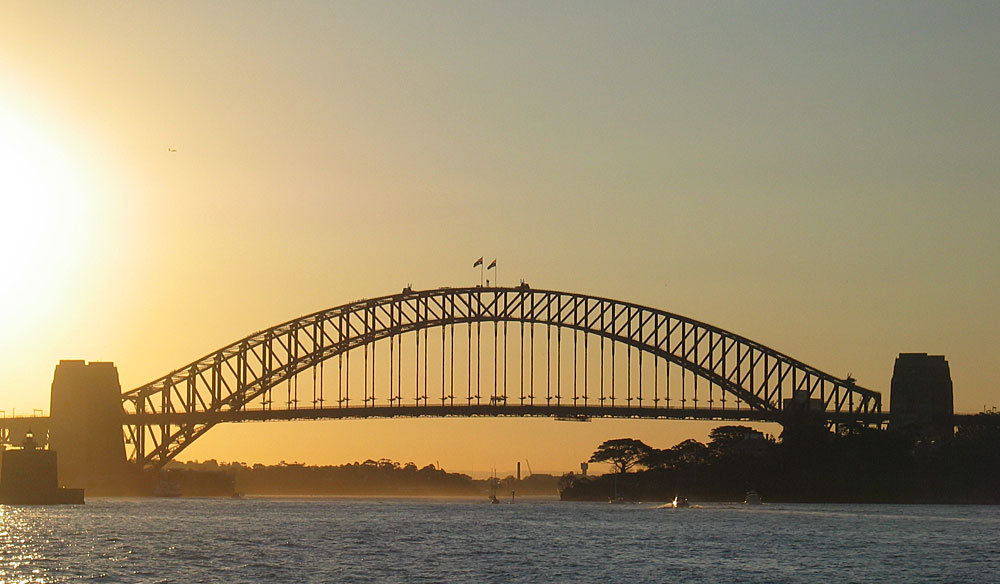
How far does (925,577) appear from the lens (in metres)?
70.4

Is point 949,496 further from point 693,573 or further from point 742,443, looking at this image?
point 693,573

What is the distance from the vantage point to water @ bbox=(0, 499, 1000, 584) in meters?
71.0

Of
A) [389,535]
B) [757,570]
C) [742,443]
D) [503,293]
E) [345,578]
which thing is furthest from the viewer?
[742,443]

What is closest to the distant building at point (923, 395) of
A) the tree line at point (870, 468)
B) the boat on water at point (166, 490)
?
the tree line at point (870, 468)

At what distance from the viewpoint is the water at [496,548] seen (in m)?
71.0

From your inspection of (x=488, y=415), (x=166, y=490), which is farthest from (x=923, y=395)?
(x=166, y=490)

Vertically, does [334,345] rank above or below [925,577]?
above

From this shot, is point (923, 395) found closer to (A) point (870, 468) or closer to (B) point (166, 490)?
(A) point (870, 468)

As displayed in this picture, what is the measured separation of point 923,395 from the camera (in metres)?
175

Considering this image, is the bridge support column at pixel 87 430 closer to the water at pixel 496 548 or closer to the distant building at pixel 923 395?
the water at pixel 496 548

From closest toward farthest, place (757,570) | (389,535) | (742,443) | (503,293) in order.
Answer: (757,570)
(389,535)
(503,293)
(742,443)

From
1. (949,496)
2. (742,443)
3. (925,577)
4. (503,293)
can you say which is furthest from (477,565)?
(742,443)

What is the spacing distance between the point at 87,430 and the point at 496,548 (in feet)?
280

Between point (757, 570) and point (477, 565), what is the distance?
463 inches
